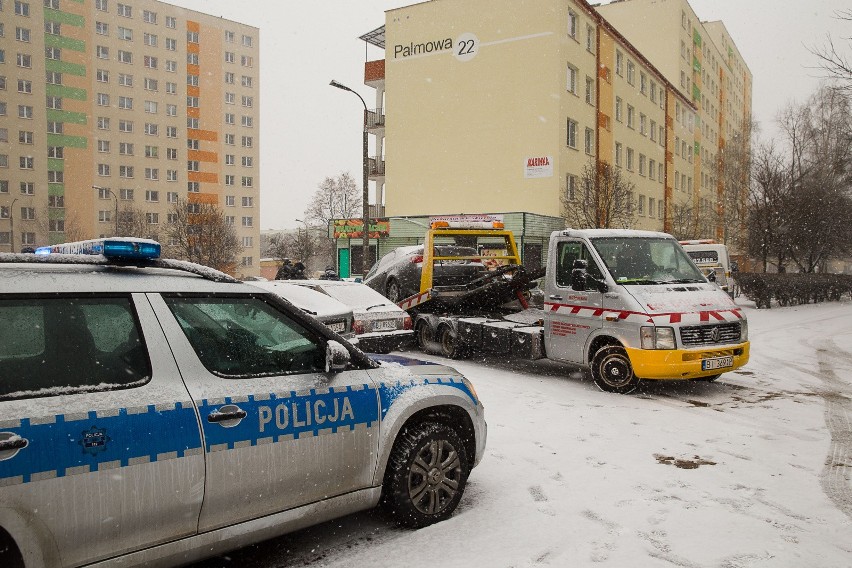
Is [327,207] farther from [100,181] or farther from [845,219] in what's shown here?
[845,219]

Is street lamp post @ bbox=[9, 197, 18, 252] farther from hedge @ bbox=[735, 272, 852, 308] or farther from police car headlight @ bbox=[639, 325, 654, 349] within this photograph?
police car headlight @ bbox=[639, 325, 654, 349]

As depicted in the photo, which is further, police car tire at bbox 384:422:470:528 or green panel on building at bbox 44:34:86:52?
green panel on building at bbox 44:34:86:52

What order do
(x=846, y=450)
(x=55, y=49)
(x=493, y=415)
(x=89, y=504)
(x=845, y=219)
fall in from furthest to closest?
(x=55, y=49), (x=845, y=219), (x=493, y=415), (x=846, y=450), (x=89, y=504)

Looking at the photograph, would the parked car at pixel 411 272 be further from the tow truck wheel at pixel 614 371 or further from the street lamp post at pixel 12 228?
the street lamp post at pixel 12 228

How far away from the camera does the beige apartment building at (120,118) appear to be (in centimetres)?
6650

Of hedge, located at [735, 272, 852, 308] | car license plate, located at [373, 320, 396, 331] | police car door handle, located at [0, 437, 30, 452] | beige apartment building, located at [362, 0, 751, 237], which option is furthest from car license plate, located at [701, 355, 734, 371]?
beige apartment building, located at [362, 0, 751, 237]

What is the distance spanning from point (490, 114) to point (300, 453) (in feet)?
105

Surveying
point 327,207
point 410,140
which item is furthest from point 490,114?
point 327,207

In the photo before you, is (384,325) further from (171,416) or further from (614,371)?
(171,416)

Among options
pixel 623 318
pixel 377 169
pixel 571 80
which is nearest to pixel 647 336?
pixel 623 318

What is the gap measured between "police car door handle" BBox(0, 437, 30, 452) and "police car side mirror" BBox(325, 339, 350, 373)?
4.75 ft

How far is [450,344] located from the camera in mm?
11180

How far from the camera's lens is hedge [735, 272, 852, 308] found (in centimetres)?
2461

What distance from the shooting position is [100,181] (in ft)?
234
